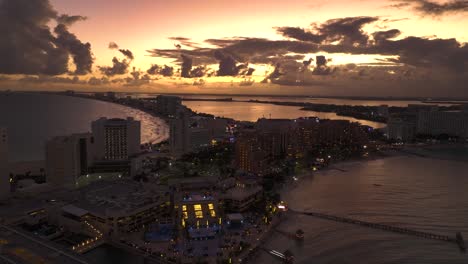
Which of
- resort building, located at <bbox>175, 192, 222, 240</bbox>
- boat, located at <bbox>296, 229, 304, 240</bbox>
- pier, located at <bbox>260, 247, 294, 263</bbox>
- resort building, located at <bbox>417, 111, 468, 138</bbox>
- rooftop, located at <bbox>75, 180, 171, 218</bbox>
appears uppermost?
resort building, located at <bbox>417, 111, 468, 138</bbox>

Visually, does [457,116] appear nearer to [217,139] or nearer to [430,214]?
[217,139]

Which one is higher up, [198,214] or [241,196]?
[241,196]

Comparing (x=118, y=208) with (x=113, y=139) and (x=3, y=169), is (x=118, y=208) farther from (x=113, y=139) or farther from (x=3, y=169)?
(x=113, y=139)

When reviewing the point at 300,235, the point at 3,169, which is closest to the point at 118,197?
the point at 3,169

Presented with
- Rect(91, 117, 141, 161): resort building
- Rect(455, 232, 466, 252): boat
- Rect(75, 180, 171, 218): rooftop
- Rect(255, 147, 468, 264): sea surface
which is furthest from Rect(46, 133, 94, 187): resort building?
Rect(455, 232, 466, 252): boat

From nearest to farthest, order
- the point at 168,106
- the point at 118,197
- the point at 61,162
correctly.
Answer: the point at 118,197, the point at 61,162, the point at 168,106

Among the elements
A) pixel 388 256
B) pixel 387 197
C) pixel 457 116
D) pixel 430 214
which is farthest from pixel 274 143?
pixel 457 116

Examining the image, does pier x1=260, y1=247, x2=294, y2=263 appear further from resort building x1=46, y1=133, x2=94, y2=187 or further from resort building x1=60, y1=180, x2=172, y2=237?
resort building x1=46, y1=133, x2=94, y2=187

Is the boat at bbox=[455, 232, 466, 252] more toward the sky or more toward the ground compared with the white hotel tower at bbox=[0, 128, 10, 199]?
more toward the ground
